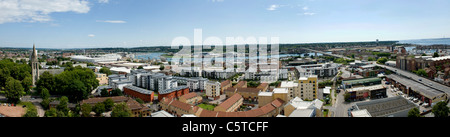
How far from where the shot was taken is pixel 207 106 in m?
A: 6.18

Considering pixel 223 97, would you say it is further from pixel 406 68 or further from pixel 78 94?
pixel 406 68

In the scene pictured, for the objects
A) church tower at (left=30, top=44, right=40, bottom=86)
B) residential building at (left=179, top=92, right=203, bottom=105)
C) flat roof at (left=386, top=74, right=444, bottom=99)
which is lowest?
residential building at (left=179, top=92, right=203, bottom=105)

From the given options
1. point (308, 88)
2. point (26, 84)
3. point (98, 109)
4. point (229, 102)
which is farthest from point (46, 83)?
point (308, 88)

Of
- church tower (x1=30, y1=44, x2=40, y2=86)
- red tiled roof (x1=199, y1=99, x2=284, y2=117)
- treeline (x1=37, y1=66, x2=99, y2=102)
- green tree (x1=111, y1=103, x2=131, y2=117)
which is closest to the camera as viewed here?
green tree (x1=111, y1=103, x2=131, y2=117)

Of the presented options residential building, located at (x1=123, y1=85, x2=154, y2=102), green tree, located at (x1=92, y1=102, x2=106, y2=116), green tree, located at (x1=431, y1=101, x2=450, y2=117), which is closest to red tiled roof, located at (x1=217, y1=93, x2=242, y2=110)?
residential building, located at (x1=123, y1=85, x2=154, y2=102)

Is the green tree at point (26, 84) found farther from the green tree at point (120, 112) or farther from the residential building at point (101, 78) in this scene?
the green tree at point (120, 112)

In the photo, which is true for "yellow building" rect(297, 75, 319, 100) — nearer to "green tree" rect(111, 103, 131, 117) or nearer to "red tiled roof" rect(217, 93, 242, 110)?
"red tiled roof" rect(217, 93, 242, 110)

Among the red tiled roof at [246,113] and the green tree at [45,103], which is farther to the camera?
the green tree at [45,103]

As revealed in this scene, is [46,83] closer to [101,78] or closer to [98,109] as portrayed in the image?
[98,109]

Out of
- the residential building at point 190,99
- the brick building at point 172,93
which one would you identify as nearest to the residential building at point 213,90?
the residential building at point 190,99
